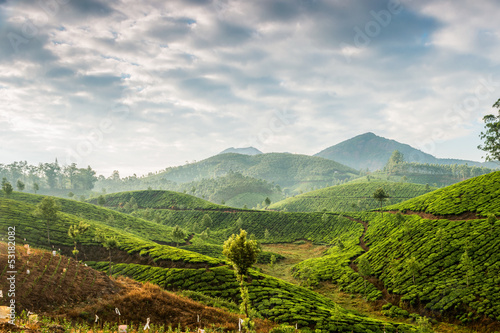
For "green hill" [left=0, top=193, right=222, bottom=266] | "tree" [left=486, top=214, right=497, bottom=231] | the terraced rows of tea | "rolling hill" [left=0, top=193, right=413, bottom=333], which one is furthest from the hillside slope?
"tree" [left=486, top=214, right=497, bottom=231]

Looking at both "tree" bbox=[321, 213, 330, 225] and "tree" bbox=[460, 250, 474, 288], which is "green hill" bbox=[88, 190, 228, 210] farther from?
"tree" bbox=[460, 250, 474, 288]

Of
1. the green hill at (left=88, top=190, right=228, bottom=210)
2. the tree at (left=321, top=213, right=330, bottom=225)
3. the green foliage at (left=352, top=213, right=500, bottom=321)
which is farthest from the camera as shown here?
the green hill at (left=88, top=190, right=228, bottom=210)

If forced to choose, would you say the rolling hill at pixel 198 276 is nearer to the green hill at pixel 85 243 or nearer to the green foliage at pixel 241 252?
the green hill at pixel 85 243

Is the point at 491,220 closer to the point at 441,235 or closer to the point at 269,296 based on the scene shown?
the point at 441,235

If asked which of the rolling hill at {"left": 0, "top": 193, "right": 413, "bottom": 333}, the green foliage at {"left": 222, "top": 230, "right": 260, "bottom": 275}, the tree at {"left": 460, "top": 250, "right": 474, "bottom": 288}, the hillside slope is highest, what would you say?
the green foliage at {"left": 222, "top": 230, "right": 260, "bottom": 275}

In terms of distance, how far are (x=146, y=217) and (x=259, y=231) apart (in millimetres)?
76759

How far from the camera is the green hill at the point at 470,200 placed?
5834cm

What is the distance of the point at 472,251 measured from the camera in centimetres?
4400

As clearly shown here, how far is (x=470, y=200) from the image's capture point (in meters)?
64.4

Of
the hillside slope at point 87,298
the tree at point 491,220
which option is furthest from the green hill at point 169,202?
the hillside slope at point 87,298

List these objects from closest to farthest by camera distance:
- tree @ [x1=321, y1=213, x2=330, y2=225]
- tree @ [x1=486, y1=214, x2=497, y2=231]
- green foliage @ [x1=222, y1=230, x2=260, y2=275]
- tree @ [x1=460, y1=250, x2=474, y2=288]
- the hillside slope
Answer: the hillside slope → green foliage @ [x1=222, y1=230, x2=260, y2=275] → tree @ [x1=460, y1=250, x2=474, y2=288] → tree @ [x1=486, y1=214, x2=497, y2=231] → tree @ [x1=321, y1=213, x2=330, y2=225]

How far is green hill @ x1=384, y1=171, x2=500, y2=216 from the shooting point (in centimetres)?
5834

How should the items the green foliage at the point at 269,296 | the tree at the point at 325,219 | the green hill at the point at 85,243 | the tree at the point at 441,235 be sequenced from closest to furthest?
the green foliage at the point at 269,296 < the tree at the point at 441,235 < the green hill at the point at 85,243 < the tree at the point at 325,219

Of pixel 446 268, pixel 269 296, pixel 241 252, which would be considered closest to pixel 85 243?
pixel 269 296
